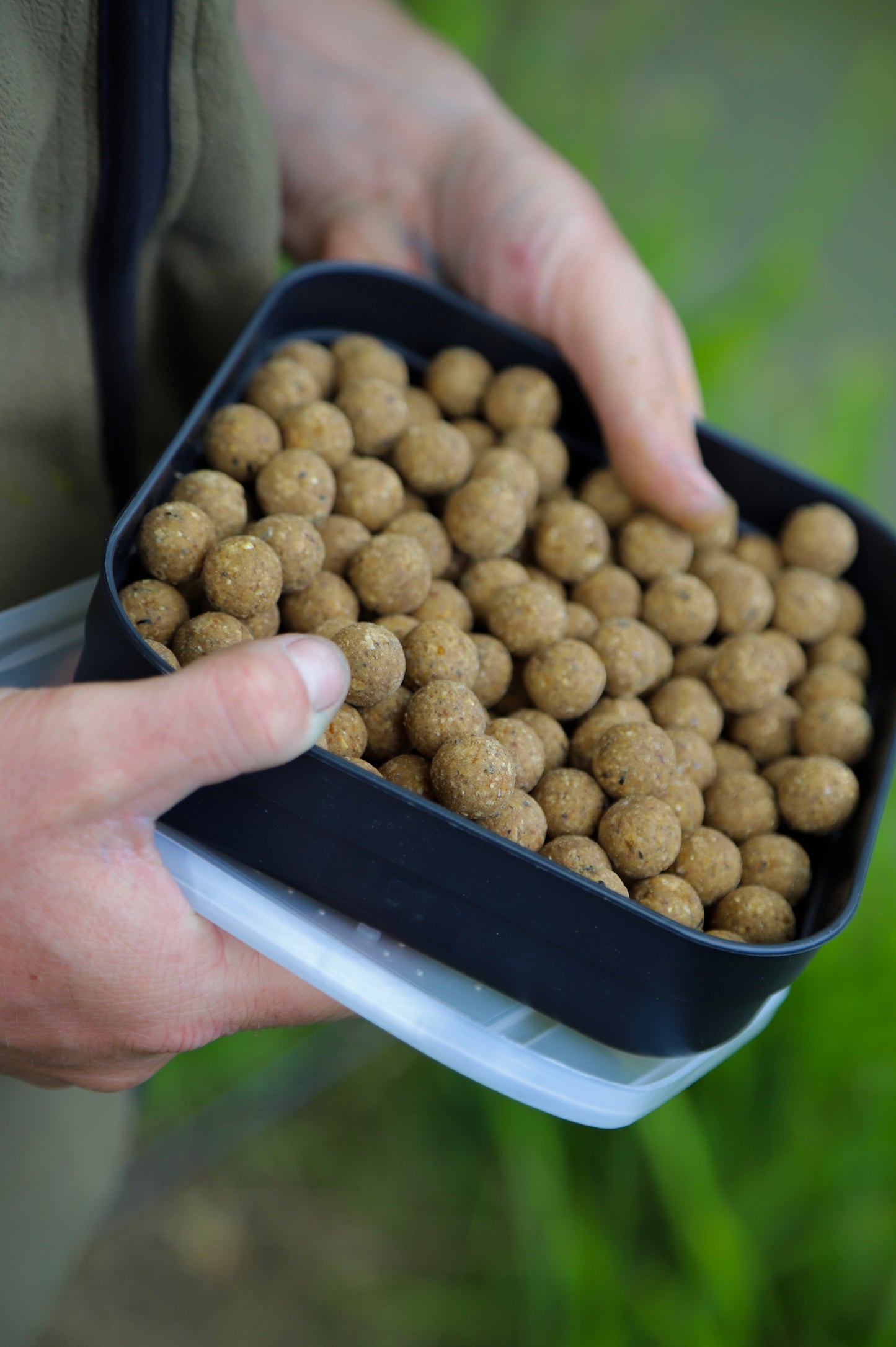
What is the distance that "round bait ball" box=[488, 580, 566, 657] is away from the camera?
863mm

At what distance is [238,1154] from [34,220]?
137 centimetres

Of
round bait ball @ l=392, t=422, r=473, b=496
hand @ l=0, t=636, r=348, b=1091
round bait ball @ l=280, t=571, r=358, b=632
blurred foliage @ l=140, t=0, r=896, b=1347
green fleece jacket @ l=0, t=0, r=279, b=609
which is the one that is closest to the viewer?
hand @ l=0, t=636, r=348, b=1091

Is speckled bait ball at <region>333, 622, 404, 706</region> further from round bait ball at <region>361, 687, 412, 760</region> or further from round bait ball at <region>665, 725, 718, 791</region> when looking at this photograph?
round bait ball at <region>665, 725, 718, 791</region>

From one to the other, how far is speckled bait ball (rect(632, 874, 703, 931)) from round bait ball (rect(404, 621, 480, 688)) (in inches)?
8.0

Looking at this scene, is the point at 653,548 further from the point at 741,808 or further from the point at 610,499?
the point at 741,808

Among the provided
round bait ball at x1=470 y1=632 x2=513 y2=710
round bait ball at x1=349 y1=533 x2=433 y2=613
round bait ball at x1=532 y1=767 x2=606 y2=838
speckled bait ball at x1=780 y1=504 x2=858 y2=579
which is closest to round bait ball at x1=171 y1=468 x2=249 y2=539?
round bait ball at x1=349 y1=533 x2=433 y2=613

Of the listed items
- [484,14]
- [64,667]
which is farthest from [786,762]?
[484,14]

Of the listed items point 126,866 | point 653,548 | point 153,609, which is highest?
point 653,548

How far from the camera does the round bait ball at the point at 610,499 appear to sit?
A: 1.00m

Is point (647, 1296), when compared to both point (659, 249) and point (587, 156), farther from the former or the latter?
point (587, 156)

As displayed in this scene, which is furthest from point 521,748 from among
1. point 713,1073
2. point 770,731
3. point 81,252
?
point 713,1073

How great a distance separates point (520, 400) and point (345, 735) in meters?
0.44

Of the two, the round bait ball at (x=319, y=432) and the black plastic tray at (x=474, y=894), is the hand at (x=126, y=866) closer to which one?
the black plastic tray at (x=474, y=894)

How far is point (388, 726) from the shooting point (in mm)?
779
